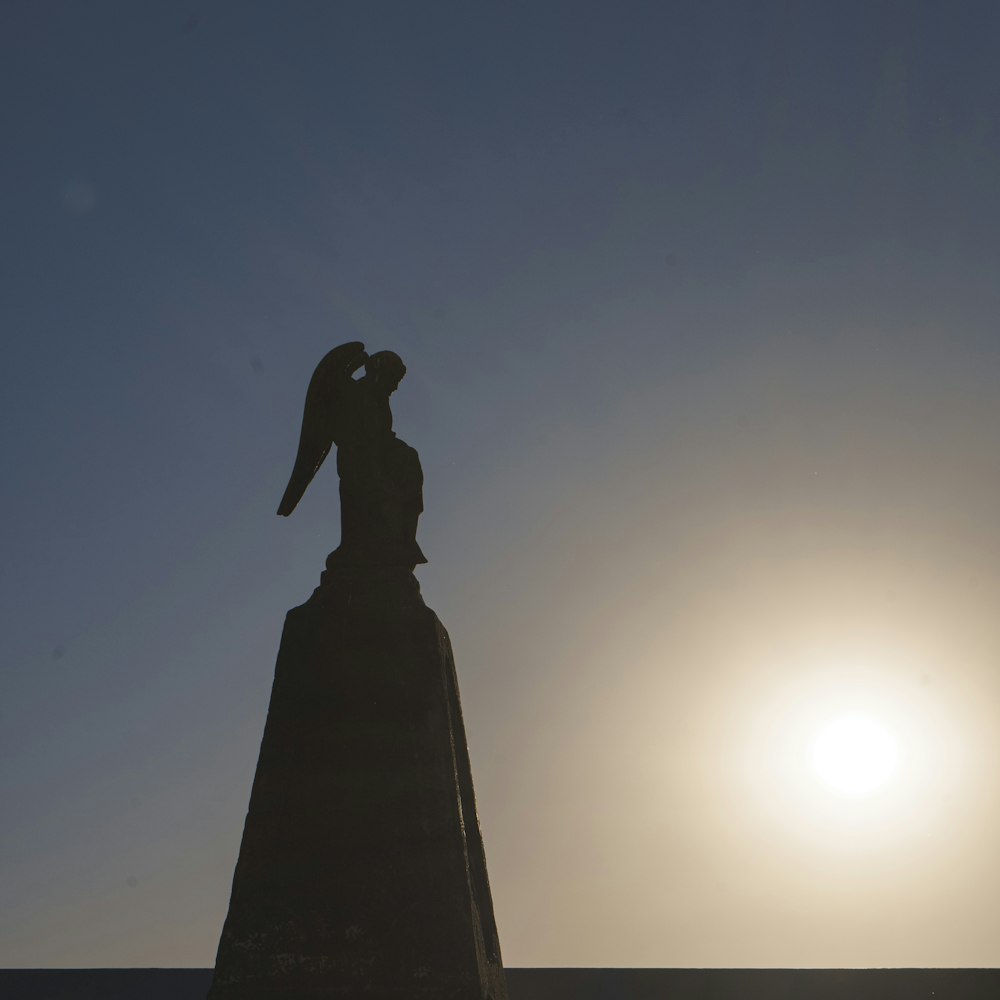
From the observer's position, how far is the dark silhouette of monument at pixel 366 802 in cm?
651

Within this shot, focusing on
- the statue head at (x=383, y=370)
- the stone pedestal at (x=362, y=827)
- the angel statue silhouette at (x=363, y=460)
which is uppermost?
the statue head at (x=383, y=370)

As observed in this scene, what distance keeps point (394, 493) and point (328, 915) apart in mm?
Answer: 2628

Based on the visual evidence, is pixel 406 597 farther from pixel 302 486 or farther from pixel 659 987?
pixel 659 987

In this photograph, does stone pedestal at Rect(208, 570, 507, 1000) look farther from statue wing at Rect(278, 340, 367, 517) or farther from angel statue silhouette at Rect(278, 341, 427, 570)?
statue wing at Rect(278, 340, 367, 517)

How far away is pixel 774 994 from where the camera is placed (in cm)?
1335

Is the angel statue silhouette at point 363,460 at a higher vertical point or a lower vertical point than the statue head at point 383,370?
lower

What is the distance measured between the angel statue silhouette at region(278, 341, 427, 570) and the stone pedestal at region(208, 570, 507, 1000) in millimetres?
217

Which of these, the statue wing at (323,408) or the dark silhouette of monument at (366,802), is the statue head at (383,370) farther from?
the dark silhouette of monument at (366,802)

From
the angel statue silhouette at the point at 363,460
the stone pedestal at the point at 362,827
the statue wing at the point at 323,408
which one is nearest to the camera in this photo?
the stone pedestal at the point at 362,827

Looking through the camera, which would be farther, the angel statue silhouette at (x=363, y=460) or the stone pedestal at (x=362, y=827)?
the angel statue silhouette at (x=363, y=460)

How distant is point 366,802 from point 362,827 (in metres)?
0.14

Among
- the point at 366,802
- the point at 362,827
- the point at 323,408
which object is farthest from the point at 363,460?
the point at 362,827

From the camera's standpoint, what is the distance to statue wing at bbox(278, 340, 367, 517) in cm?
836

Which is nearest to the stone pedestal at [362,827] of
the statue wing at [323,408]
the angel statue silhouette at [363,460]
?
the angel statue silhouette at [363,460]
